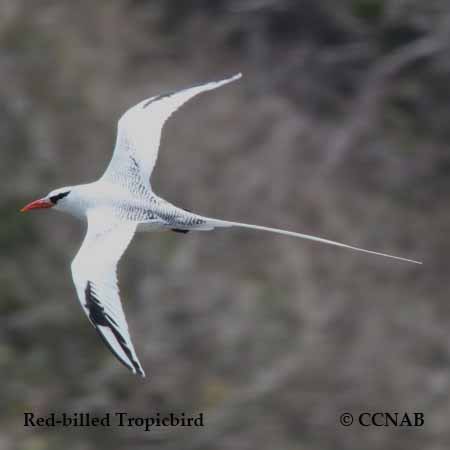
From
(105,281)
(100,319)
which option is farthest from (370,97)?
(100,319)

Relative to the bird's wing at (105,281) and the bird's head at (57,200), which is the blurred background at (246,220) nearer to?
the bird's head at (57,200)

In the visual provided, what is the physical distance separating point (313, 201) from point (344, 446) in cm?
454

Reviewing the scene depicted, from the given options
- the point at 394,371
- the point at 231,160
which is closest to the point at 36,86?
the point at 231,160

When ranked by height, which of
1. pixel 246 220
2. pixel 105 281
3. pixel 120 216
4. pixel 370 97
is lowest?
pixel 105 281

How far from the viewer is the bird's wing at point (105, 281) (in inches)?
326

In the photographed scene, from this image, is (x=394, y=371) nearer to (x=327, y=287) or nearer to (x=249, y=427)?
(x=327, y=287)

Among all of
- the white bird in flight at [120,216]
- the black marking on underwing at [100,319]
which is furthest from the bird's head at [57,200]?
the black marking on underwing at [100,319]

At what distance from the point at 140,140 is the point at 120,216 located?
3.03 feet

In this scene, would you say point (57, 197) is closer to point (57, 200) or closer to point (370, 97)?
point (57, 200)

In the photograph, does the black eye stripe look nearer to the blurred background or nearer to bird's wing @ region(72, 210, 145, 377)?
bird's wing @ region(72, 210, 145, 377)

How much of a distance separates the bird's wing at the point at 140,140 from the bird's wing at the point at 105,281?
545mm

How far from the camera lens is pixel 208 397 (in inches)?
527

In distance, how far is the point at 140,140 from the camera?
33.0 ft

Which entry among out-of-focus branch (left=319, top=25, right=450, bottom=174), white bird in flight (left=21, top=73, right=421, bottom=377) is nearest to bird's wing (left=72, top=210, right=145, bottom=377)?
white bird in flight (left=21, top=73, right=421, bottom=377)
